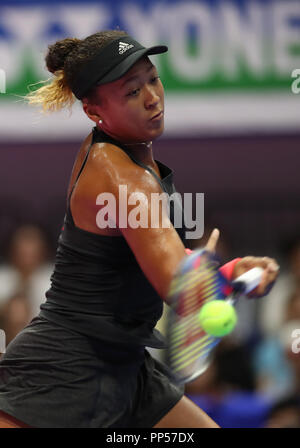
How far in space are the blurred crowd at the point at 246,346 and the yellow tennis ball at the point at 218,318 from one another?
1851 mm

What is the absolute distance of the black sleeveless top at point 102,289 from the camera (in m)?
2.19

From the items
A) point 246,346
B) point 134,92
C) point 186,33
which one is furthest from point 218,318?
point 186,33

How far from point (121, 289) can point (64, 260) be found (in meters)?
0.18

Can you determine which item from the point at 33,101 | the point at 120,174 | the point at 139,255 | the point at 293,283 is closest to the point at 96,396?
the point at 139,255

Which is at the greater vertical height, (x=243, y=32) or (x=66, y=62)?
(x=243, y=32)

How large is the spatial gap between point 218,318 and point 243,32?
3.11 meters

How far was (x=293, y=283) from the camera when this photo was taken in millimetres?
4711

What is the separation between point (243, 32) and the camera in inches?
183

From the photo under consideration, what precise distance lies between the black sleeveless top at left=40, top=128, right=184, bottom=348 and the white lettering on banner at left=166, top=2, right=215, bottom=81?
2508mm

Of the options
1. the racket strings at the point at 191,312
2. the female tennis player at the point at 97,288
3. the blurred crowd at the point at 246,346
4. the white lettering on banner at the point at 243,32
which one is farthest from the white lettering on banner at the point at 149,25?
the racket strings at the point at 191,312

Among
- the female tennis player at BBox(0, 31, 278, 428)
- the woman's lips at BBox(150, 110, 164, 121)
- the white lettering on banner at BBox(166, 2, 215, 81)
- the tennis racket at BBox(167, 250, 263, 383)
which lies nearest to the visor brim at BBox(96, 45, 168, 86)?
the female tennis player at BBox(0, 31, 278, 428)

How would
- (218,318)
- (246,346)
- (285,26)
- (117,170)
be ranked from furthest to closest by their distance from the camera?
(285,26), (246,346), (117,170), (218,318)

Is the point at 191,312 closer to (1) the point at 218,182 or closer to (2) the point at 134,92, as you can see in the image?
(2) the point at 134,92

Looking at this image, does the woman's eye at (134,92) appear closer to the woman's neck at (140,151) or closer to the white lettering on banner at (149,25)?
the woman's neck at (140,151)
